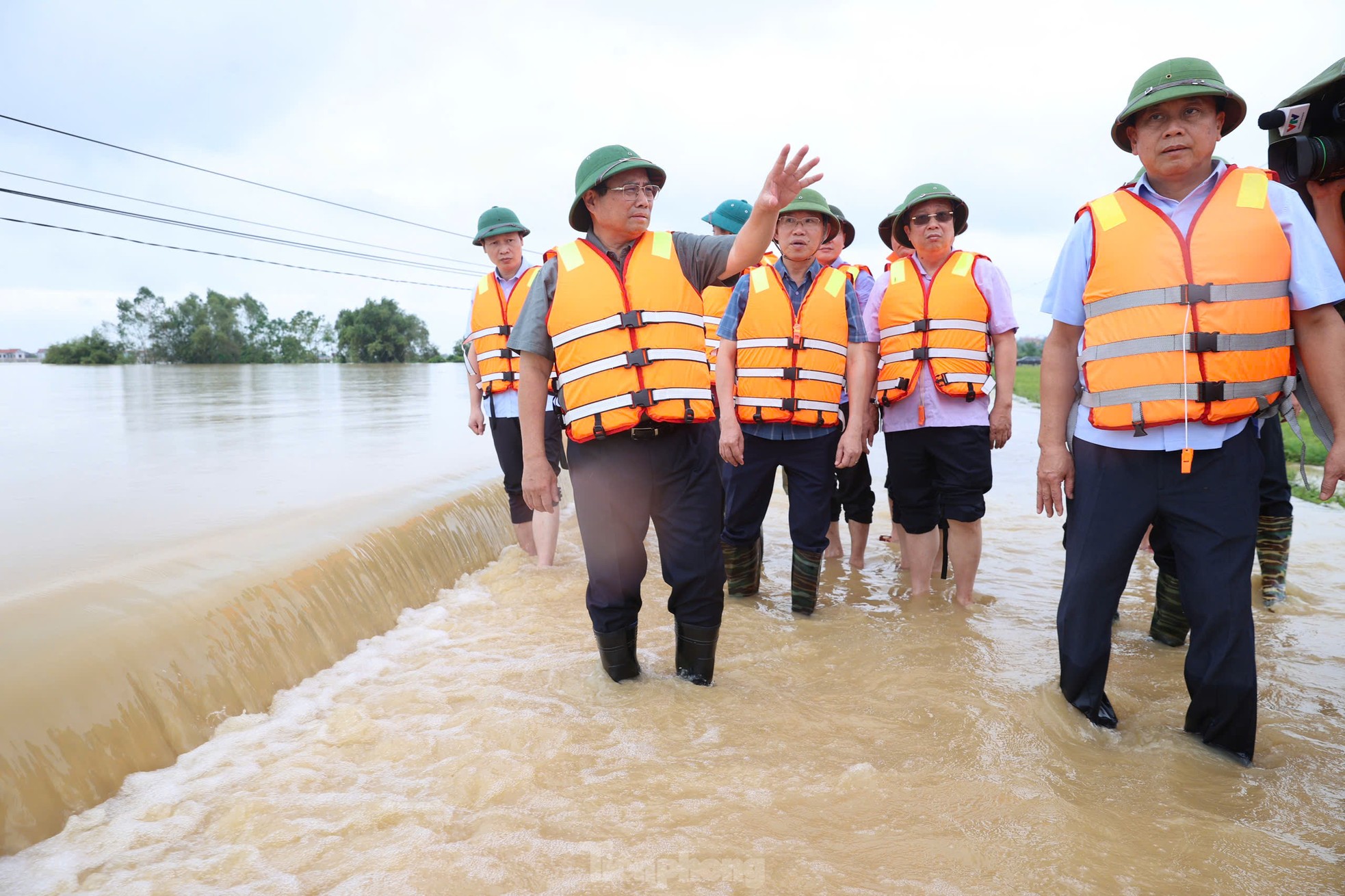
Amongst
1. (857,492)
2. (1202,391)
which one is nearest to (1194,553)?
(1202,391)

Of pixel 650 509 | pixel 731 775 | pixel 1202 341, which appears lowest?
pixel 731 775

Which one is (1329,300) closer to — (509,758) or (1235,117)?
(1235,117)

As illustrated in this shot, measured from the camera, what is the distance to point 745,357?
5.26 m

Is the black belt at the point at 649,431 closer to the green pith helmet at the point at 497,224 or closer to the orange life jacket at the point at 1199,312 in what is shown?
the orange life jacket at the point at 1199,312

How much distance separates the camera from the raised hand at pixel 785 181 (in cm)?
334

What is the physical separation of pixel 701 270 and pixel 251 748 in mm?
2853

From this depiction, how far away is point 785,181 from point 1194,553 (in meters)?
2.06

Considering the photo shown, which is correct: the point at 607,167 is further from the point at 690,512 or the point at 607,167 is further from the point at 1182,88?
the point at 1182,88

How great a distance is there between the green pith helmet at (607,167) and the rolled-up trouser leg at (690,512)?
44.6 inches

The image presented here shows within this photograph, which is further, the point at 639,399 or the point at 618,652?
the point at 618,652

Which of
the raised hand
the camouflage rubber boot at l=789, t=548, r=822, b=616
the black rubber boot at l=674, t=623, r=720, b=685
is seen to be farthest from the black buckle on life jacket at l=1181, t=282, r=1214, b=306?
the camouflage rubber boot at l=789, t=548, r=822, b=616

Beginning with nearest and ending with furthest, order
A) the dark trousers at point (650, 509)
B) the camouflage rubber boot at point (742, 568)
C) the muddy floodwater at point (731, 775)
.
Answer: the muddy floodwater at point (731, 775) < the dark trousers at point (650, 509) < the camouflage rubber boot at point (742, 568)

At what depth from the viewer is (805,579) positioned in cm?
535

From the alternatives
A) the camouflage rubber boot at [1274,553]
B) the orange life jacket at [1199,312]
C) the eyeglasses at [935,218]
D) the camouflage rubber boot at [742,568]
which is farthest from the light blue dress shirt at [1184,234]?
the camouflage rubber boot at [1274,553]
